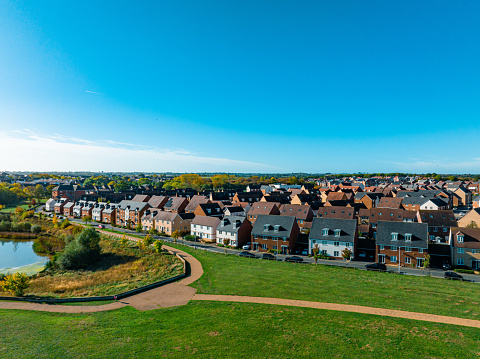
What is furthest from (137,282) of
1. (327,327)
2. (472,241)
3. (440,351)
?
(472,241)

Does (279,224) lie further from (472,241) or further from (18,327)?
(18,327)

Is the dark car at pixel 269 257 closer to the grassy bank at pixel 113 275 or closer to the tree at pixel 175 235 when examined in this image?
the grassy bank at pixel 113 275

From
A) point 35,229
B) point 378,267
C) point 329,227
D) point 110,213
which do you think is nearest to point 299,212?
point 329,227

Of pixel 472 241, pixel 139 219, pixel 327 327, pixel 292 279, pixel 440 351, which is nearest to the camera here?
pixel 440 351

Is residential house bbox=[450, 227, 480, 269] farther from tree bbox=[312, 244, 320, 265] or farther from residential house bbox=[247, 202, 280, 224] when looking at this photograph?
residential house bbox=[247, 202, 280, 224]

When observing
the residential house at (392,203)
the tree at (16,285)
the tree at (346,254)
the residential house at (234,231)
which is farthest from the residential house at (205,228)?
the residential house at (392,203)

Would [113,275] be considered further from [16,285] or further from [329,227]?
[329,227]

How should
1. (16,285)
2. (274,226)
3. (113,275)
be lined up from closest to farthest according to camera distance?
(16,285), (113,275), (274,226)
